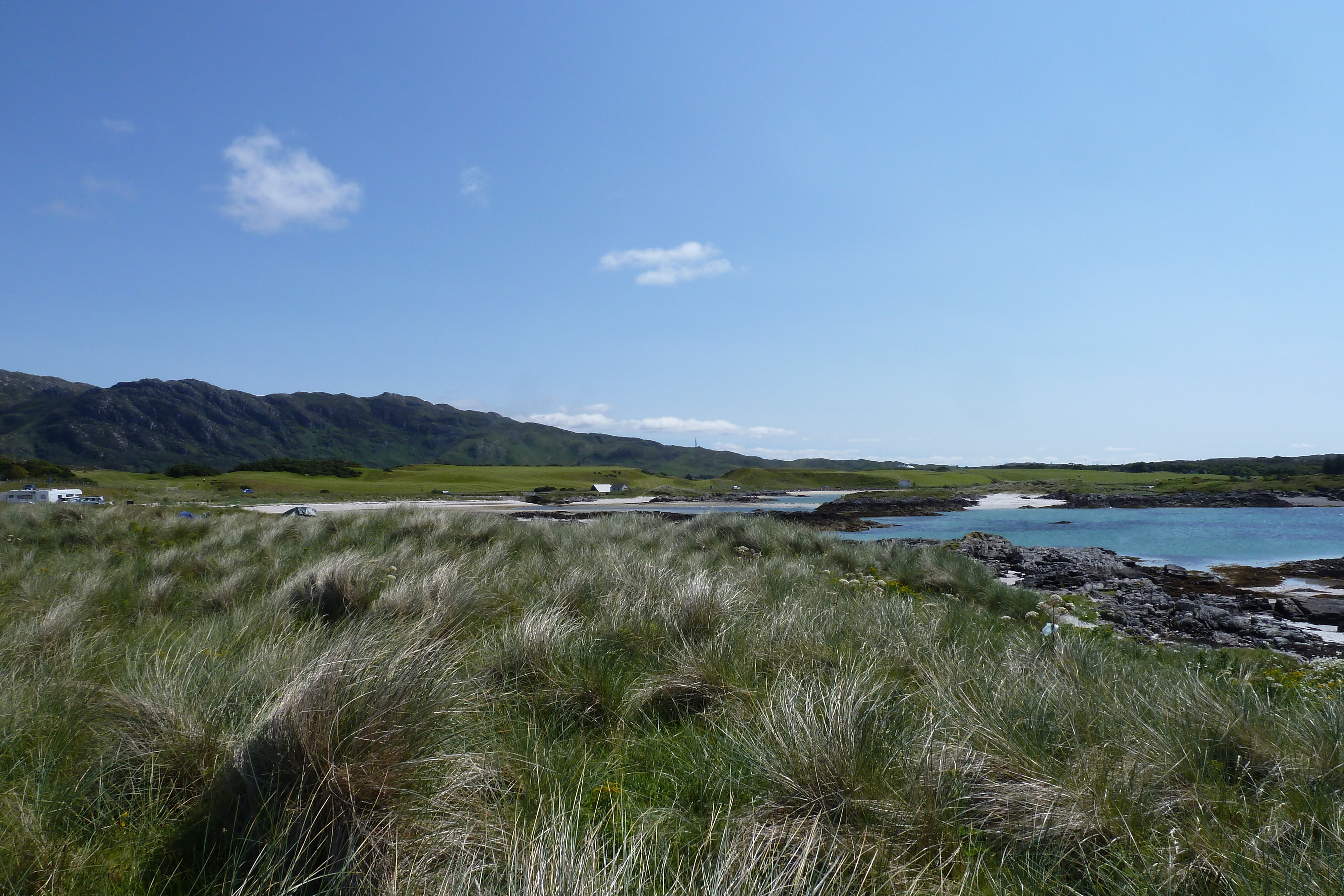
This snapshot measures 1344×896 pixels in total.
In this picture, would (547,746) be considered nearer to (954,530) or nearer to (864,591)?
Result: (864,591)

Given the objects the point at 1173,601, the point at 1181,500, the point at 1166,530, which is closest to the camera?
the point at 1173,601

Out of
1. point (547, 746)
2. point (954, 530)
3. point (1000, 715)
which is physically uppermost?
point (1000, 715)

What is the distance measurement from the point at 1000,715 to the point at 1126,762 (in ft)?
1.49

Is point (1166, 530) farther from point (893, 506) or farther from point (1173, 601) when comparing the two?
point (1173, 601)

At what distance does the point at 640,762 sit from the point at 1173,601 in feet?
47.8

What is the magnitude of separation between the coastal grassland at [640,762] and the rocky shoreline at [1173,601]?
434 cm

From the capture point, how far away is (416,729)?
7.75 ft

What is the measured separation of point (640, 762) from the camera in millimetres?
2816

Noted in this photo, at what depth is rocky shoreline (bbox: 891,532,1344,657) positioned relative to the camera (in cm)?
978

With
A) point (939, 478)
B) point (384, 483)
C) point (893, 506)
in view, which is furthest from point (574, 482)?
point (939, 478)

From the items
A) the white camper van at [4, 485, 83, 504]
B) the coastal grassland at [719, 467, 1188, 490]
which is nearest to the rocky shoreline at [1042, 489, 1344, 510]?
the coastal grassland at [719, 467, 1188, 490]

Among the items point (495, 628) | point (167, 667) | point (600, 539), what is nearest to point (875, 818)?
point (495, 628)

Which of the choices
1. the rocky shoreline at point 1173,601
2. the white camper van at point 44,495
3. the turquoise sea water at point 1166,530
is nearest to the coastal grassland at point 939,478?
the turquoise sea water at point 1166,530

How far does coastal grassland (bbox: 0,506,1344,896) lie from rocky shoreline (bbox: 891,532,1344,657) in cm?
434
